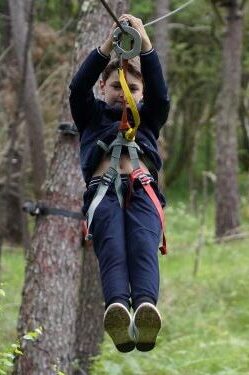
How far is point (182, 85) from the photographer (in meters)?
28.1

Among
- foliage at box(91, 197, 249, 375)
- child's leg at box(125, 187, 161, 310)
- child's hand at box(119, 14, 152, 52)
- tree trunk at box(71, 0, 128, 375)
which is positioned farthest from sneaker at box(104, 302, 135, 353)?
foliage at box(91, 197, 249, 375)

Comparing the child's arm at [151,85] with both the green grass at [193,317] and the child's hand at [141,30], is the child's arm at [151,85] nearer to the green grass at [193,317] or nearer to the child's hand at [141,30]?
the child's hand at [141,30]

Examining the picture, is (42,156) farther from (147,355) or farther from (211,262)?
(147,355)

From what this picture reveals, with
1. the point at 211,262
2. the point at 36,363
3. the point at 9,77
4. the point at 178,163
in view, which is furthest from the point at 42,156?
the point at 178,163

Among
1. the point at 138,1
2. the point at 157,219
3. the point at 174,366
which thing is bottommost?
the point at 174,366

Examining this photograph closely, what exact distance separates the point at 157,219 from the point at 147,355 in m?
5.13

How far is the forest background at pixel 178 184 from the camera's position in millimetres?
10094

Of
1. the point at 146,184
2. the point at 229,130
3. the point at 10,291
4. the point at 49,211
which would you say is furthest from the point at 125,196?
the point at 229,130

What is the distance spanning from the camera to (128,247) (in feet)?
16.6

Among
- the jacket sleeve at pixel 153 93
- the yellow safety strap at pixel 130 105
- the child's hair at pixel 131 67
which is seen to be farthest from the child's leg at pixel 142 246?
the child's hair at pixel 131 67

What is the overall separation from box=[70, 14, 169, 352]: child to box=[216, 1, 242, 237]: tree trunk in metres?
12.5

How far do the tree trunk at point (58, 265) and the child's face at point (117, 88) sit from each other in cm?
234

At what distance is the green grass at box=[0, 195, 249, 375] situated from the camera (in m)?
9.58

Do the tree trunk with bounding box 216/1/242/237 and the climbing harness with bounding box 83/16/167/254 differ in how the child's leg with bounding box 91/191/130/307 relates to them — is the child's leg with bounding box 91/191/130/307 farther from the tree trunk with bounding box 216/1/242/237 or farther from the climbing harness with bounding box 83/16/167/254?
the tree trunk with bounding box 216/1/242/237
